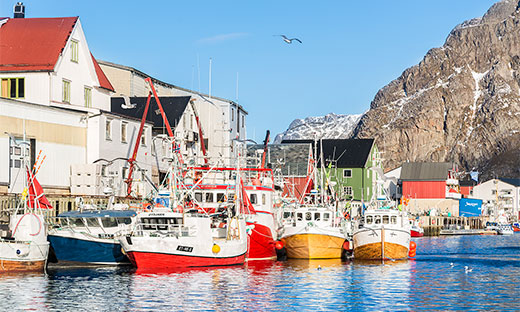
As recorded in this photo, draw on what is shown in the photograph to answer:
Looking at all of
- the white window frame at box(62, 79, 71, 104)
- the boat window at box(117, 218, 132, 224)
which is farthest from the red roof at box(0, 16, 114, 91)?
the boat window at box(117, 218, 132, 224)

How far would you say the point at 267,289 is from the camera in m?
40.7

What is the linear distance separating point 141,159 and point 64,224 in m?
20.7

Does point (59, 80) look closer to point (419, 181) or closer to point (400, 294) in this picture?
point (400, 294)

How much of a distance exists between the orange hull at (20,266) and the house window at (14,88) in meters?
22.1

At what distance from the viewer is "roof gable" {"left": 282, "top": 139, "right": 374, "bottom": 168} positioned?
5231 inches

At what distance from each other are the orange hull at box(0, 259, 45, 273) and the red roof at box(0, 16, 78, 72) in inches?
877

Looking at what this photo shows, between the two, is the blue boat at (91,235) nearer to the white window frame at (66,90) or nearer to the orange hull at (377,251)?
the white window frame at (66,90)

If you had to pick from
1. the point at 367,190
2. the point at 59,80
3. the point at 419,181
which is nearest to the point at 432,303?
the point at 59,80

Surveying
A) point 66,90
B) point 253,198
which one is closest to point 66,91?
point 66,90

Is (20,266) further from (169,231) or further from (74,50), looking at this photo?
(74,50)

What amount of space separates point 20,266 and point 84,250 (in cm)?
486

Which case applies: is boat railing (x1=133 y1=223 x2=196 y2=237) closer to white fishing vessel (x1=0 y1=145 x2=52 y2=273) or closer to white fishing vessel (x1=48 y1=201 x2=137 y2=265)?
white fishing vessel (x1=48 y1=201 x2=137 y2=265)

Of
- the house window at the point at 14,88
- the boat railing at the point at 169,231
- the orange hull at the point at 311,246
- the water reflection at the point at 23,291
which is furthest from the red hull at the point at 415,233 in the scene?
the water reflection at the point at 23,291

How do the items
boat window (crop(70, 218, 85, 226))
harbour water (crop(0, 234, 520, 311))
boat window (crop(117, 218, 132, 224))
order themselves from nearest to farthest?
1. harbour water (crop(0, 234, 520, 311))
2. boat window (crop(70, 218, 85, 226))
3. boat window (crop(117, 218, 132, 224))
